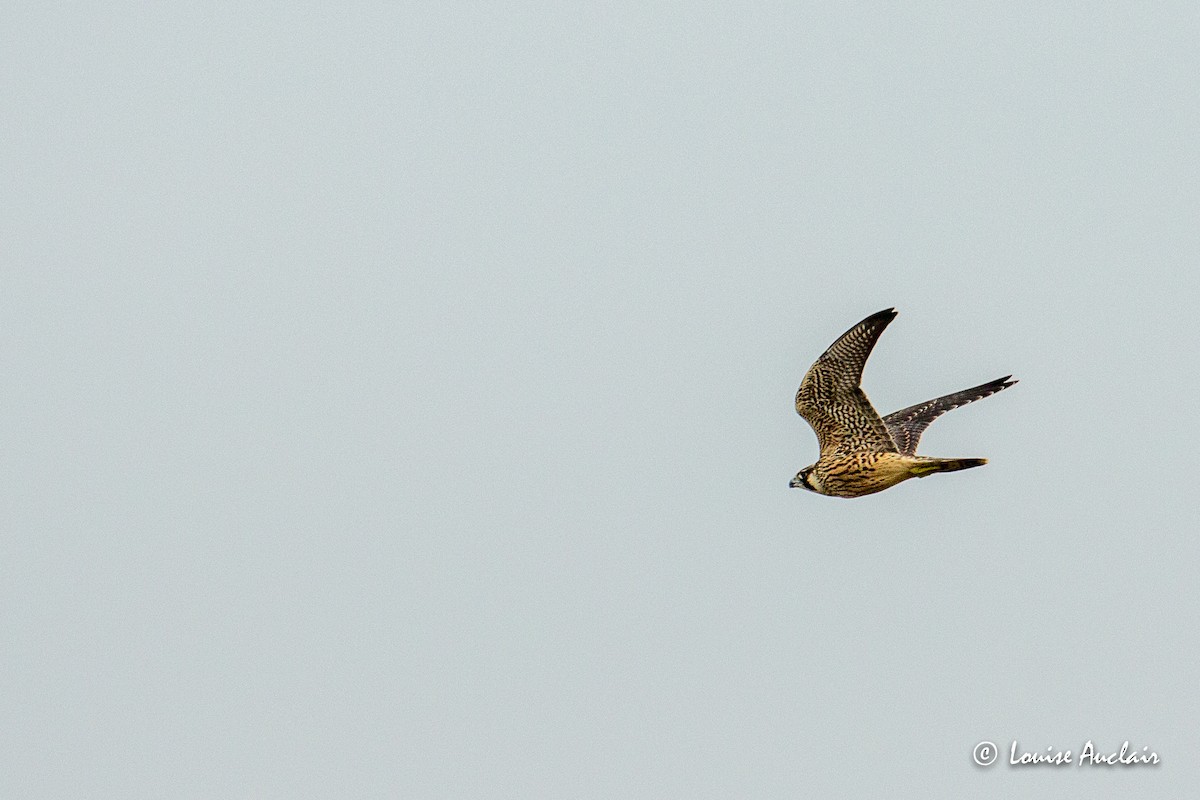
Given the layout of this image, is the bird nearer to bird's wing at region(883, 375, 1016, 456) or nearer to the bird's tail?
the bird's tail

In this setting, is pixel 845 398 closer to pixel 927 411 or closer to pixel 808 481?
pixel 808 481

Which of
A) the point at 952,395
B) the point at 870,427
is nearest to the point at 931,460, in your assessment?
the point at 870,427

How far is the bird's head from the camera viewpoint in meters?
21.8

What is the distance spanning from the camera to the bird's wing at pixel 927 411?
23.6 meters

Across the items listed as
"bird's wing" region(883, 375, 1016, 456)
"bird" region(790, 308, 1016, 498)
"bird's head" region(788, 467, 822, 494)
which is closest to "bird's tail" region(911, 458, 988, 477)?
"bird" region(790, 308, 1016, 498)

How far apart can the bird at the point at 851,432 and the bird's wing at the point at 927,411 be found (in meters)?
1.22

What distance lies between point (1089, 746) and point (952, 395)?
644cm

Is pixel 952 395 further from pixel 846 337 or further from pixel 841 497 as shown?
pixel 846 337

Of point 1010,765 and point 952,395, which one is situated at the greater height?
point 952,395

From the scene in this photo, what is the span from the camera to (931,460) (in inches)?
802

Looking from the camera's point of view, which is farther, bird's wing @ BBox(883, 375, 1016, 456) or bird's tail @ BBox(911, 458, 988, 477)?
bird's wing @ BBox(883, 375, 1016, 456)

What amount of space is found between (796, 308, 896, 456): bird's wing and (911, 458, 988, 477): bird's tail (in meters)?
0.60

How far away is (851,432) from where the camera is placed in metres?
21.1

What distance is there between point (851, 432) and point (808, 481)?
3.51 ft
